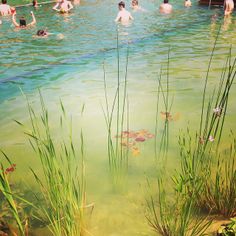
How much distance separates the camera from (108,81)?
7008 millimetres

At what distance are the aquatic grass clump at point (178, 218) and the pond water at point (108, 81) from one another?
5.9 inches

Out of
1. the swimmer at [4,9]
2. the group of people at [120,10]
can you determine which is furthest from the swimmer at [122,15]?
the swimmer at [4,9]

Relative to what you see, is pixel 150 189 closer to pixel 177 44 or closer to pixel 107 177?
pixel 107 177

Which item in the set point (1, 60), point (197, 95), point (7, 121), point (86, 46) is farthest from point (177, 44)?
point (7, 121)

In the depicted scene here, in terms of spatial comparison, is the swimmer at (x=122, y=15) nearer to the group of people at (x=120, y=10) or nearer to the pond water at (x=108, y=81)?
the group of people at (x=120, y=10)

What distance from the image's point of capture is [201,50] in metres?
9.37

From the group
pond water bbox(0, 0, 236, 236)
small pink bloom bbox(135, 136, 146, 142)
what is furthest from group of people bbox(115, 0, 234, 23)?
small pink bloom bbox(135, 136, 146, 142)

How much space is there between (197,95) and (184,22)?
9.88 m

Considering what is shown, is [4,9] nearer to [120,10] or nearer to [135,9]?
[120,10]

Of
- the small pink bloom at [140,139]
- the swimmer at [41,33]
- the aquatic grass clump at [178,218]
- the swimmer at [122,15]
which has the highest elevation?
the swimmer at [122,15]

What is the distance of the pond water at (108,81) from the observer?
3328 millimetres

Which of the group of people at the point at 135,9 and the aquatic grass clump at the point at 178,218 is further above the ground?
the group of people at the point at 135,9

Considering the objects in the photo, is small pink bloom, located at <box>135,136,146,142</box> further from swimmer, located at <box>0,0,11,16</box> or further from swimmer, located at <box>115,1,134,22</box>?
swimmer, located at <box>0,0,11,16</box>

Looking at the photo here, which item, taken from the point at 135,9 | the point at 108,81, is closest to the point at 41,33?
the point at 108,81
